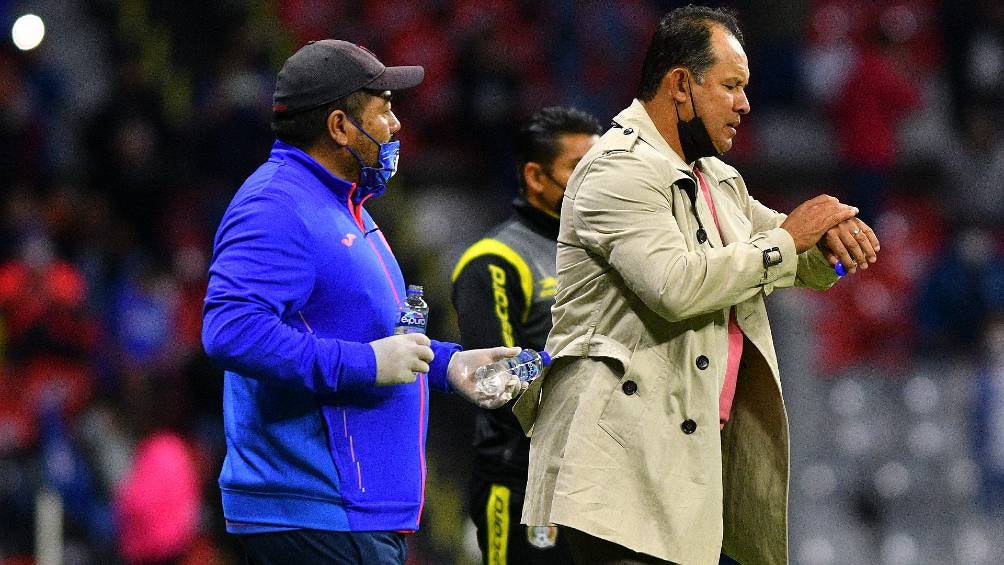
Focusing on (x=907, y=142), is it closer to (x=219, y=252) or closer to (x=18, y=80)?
(x=18, y=80)

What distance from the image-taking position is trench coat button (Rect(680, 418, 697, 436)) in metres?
3.56

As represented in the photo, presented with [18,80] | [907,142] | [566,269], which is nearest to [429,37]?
[18,80]

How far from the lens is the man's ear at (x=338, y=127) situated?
375 cm

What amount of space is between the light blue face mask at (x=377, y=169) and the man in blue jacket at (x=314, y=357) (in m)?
0.04

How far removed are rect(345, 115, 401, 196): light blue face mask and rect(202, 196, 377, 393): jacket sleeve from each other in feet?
1.11

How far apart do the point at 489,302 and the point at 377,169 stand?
131 centimetres

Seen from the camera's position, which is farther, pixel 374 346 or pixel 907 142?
pixel 907 142

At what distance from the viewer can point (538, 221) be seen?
526 cm

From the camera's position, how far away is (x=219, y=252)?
3.49 m

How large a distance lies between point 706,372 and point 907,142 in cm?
818

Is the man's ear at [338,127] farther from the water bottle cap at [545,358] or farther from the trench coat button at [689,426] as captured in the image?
the trench coat button at [689,426]

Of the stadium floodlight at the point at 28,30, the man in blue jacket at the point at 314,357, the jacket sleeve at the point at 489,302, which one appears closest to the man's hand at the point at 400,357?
the man in blue jacket at the point at 314,357

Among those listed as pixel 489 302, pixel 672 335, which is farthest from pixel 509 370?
pixel 489 302

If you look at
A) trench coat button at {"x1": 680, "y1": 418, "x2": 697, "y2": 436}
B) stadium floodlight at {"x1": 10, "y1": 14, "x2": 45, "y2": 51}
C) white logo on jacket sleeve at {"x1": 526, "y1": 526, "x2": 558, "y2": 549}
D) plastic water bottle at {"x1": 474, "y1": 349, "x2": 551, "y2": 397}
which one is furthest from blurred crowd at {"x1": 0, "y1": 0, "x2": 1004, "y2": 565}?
trench coat button at {"x1": 680, "y1": 418, "x2": 697, "y2": 436}
